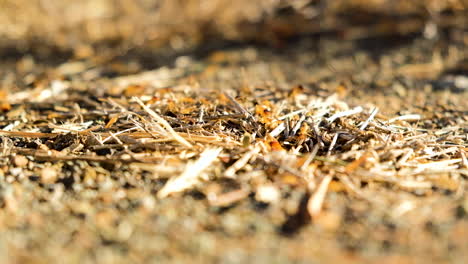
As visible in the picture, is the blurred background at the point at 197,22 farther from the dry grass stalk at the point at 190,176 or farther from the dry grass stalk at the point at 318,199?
the dry grass stalk at the point at 318,199

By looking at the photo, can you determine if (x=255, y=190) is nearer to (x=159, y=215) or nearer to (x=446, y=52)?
(x=159, y=215)

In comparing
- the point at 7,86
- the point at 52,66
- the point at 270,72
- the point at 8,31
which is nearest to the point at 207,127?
the point at 270,72

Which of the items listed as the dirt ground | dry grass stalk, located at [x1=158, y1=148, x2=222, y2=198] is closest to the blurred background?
the dirt ground

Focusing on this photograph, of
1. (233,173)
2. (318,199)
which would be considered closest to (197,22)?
(233,173)

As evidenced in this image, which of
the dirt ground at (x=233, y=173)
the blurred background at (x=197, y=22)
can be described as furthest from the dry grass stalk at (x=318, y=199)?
the blurred background at (x=197, y=22)

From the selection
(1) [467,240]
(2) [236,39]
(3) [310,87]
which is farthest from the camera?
(2) [236,39]

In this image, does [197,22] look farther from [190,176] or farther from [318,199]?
[318,199]
